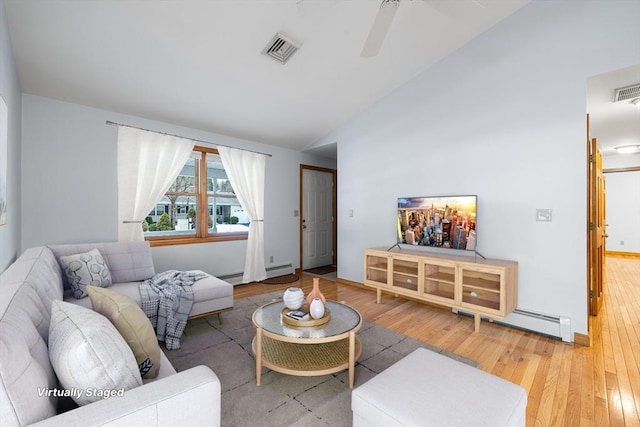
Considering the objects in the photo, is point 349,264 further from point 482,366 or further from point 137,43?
point 137,43

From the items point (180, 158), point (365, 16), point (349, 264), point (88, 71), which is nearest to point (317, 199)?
point (349, 264)

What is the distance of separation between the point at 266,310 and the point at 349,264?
231cm

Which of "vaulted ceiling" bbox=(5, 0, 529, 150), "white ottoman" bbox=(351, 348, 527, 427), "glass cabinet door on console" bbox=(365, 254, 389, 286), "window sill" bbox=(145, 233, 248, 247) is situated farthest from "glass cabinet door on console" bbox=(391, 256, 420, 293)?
"window sill" bbox=(145, 233, 248, 247)

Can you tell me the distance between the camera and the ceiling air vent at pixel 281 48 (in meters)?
2.62

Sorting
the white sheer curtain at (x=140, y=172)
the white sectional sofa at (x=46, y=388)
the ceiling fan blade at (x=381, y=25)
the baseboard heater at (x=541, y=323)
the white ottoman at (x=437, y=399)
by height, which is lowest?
the baseboard heater at (x=541, y=323)

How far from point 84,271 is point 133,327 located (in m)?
1.58

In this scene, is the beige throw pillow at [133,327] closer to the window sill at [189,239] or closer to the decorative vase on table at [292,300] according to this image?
the decorative vase on table at [292,300]

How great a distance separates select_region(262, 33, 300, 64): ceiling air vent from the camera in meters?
2.62

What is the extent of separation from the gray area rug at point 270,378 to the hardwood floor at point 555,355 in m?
0.28

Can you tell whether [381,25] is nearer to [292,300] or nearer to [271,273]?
[292,300]

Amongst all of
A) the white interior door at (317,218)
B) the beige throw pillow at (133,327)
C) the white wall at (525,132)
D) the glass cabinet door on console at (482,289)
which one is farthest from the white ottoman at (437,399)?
the white interior door at (317,218)

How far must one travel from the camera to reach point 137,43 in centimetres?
241

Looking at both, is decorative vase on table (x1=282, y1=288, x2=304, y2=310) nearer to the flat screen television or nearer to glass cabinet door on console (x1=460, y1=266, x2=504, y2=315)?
glass cabinet door on console (x1=460, y1=266, x2=504, y2=315)

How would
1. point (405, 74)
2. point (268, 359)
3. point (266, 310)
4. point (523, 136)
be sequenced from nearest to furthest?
1. point (268, 359)
2. point (266, 310)
3. point (523, 136)
4. point (405, 74)
